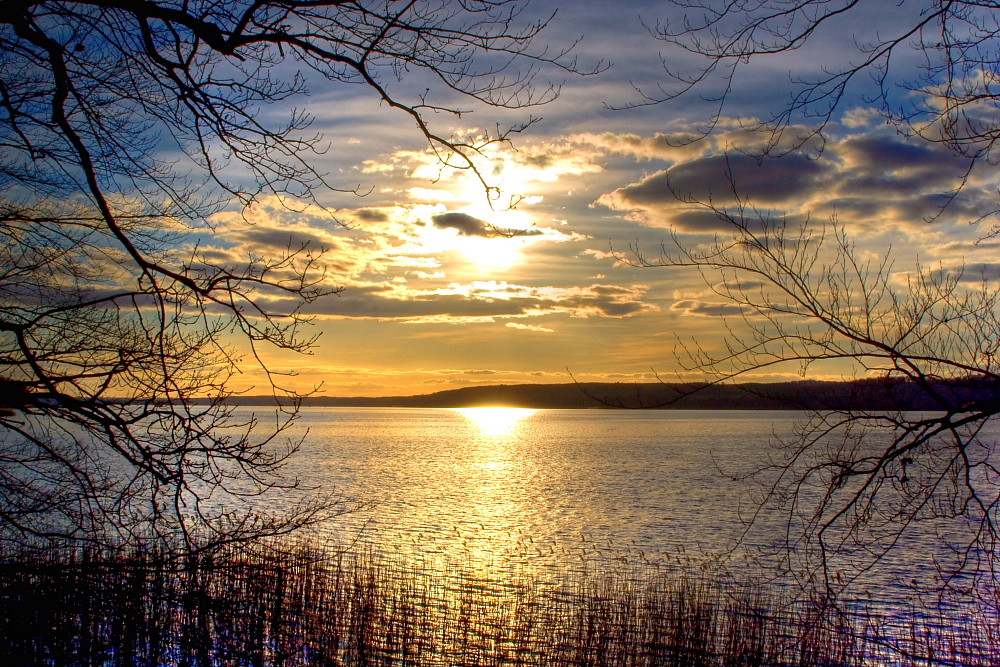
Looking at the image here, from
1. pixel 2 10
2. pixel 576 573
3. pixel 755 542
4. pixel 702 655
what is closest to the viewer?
pixel 2 10

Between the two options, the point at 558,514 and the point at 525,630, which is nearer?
the point at 525,630

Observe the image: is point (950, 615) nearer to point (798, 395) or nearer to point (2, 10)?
point (798, 395)

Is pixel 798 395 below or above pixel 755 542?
above

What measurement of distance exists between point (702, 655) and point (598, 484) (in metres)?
26.4

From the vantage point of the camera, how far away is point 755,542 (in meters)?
21.1

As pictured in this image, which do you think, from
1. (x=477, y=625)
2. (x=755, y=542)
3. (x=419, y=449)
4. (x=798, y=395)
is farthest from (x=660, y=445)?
(x=798, y=395)

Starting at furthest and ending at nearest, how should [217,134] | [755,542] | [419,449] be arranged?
[419,449]
[755,542]
[217,134]

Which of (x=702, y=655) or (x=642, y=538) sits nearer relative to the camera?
(x=702, y=655)

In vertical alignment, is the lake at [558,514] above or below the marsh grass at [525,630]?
below

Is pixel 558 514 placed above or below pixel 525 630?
below

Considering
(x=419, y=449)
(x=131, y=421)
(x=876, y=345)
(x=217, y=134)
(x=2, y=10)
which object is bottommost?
(x=419, y=449)

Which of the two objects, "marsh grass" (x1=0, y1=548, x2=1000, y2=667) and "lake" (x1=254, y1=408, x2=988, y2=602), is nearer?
"marsh grass" (x1=0, y1=548, x2=1000, y2=667)

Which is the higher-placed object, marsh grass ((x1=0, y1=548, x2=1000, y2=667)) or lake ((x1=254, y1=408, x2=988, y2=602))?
marsh grass ((x1=0, y1=548, x2=1000, y2=667))

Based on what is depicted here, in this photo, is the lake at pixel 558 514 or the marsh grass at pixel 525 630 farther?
the lake at pixel 558 514
